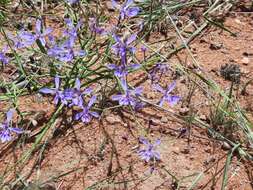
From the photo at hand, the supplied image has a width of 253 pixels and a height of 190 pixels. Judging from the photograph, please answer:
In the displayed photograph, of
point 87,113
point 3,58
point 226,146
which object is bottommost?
point 226,146

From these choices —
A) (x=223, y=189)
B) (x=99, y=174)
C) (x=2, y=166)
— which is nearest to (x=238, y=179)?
(x=223, y=189)

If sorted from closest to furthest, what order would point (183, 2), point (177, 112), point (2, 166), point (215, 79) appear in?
1. point (2, 166)
2. point (177, 112)
3. point (215, 79)
4. point (183, 2)

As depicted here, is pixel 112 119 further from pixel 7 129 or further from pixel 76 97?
pixel 7 129

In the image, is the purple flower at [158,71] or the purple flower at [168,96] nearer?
the purple flower at [168,96]

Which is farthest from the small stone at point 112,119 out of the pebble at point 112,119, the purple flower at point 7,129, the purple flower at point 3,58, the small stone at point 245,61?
the small stone at point 245,61

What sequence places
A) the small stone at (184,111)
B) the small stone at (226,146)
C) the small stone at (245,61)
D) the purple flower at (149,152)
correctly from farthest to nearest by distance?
the small stone at (245,61), the small stone at (184,111), the small stone at (226,146), the purple flower at (149,152)

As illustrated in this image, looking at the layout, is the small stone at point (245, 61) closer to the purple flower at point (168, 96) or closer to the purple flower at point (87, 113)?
the purple flower at point (168, 96)

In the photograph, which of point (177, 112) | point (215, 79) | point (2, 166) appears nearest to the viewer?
point (2, 166)

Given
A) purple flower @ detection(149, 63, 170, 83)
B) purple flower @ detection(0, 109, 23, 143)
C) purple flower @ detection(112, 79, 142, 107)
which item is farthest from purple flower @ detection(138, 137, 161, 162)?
purple flower @ detection(0, 109, 23, 143)

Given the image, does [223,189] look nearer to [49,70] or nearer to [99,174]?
[99,174]

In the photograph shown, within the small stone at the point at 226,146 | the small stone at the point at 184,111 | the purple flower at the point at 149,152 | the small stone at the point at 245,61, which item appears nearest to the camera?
the purple flower at the point at 149,152

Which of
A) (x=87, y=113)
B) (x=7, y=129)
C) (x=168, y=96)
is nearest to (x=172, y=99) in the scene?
(x=168, y=96)
